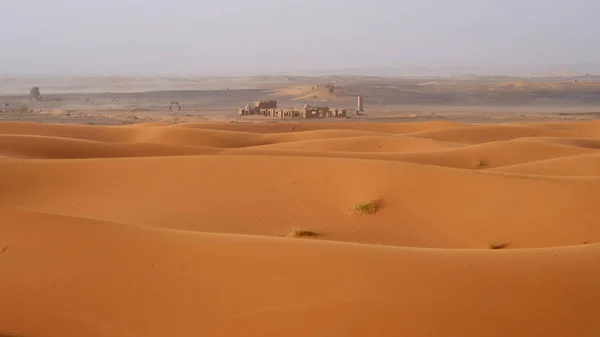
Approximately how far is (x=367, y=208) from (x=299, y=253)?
5203 millimetres

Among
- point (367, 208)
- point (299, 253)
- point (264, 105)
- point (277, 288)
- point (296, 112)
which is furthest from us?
point (264, 105)

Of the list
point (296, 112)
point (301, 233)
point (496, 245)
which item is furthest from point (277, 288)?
point (296, 112)

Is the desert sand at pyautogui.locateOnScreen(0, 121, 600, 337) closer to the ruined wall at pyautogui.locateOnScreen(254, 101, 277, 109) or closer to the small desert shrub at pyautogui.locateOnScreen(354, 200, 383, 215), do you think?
the small desert shrub at pyautogui.locateOnScreen(354, 200, 383, 215)

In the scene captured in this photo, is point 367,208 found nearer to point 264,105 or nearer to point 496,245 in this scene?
point 496,245

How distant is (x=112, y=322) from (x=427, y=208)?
7106 millimetres

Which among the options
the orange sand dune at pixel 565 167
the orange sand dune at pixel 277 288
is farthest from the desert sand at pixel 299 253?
the orange sand dune at pixel 565 167

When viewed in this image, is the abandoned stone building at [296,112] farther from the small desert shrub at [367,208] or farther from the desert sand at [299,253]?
the small desert shrub at [367,208]

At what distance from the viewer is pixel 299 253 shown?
579 cm

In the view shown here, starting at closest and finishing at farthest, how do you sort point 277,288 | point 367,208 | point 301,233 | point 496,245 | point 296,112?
point 277,288, point 496,245, point 301,233, point 367,208, point 296,112

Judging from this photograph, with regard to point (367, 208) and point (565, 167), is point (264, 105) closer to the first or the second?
point (565, 167)

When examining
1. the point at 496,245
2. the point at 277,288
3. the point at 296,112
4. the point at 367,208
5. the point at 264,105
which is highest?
the point at 277,288

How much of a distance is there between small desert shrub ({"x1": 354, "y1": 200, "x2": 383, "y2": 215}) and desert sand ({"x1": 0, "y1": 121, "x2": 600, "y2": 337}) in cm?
6

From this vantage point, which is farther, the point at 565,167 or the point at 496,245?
the point at 565,167

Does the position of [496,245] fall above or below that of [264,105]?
above
